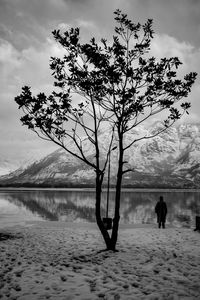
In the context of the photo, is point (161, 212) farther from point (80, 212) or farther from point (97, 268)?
point (80, 212)

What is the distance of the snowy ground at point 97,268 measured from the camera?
9938 millimetres

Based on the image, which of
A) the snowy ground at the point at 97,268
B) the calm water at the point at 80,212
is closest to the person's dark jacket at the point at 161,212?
the calm water at the point at 80,212

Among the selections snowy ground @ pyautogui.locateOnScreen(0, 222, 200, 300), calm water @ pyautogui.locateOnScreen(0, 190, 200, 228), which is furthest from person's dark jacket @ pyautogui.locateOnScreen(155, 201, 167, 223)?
snowy ground @ pyautogui.locateOnScreen(0, 222, 200, 300)

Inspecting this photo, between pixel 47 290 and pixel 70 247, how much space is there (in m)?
7.05

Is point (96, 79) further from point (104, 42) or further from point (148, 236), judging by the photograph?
point (148, 236)

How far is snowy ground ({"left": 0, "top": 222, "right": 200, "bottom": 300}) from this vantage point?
9938mm

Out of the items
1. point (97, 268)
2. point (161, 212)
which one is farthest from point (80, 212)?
point (97, 268)

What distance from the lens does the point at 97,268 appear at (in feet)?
41.9

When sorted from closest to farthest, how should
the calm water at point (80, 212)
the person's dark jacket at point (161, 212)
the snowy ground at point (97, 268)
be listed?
the snowy ground at point (97, 268) → the person's dark jacket at point (161, 212) → the calm water at point (80, 212)

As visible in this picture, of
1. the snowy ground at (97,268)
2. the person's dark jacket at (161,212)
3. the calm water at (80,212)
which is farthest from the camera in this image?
the calm water at (80,212)

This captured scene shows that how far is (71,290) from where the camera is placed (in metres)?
10.1

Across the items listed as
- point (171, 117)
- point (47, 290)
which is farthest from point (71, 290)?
point (171, 117)

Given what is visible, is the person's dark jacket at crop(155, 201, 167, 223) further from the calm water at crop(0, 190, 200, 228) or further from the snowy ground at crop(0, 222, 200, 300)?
the snowy ground at crop(0, 222, 200, 300)

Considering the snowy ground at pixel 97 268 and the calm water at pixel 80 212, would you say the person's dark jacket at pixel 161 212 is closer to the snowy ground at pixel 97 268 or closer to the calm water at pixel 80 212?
the calm water at pixel 80 212
